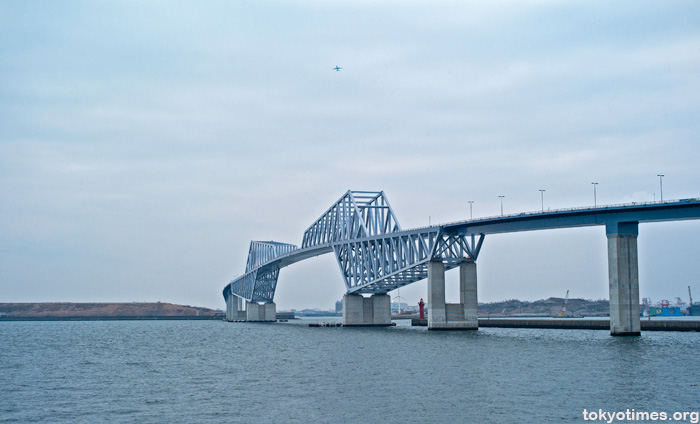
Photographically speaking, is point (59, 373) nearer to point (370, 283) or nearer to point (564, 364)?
point (564, 364)

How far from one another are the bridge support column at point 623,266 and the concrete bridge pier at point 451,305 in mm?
28923

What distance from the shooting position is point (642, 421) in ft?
111

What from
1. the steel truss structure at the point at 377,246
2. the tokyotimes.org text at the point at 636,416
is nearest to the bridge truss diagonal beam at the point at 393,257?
the steel truss structure at the point at 377,246

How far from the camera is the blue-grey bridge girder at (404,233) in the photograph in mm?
83750

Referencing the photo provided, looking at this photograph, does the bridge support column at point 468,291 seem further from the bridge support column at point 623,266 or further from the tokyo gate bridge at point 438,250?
the bridge support column at point 623,266

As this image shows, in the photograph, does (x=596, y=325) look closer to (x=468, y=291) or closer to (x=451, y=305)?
(x=468, y=291)

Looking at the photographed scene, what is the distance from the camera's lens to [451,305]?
112688 mm

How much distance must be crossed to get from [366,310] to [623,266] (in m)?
69.1

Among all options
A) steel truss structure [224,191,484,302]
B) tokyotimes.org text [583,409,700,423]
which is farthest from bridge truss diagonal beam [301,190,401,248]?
tokyotimes.org text [583,409,700,423]

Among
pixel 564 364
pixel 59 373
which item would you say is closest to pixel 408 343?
pixel 564 364

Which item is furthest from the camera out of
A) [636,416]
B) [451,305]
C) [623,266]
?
[451,305]

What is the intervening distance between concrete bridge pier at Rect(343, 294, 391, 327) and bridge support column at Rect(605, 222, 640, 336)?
65399 millimetres

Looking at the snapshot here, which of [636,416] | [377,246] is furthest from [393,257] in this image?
[636,416]

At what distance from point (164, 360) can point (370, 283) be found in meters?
68.4
